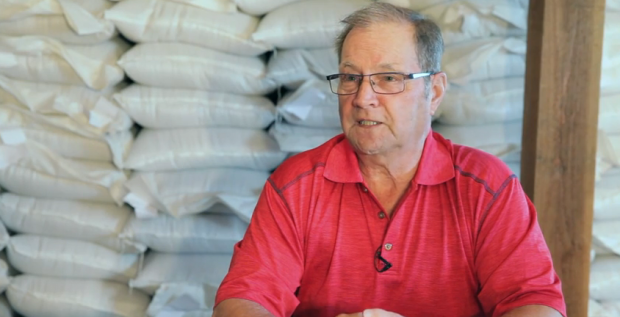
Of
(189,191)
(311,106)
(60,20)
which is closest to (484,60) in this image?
(311,106)

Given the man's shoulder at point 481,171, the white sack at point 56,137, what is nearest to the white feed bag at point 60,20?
the white sack at point 56,137

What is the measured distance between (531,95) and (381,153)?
0.50m

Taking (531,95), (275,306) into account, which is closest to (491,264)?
(275,306)

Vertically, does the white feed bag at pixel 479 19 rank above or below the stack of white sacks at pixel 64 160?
above

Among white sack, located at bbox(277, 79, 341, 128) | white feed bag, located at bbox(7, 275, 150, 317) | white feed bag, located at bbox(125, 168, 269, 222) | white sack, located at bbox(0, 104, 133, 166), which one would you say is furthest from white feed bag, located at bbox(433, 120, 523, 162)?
white feed bag, located at bbox(7, 275, 150, 317)

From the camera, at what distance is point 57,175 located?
6.22ft

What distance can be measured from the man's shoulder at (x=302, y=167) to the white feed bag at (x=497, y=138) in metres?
0.51

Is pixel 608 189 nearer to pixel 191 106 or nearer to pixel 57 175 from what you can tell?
pixel 191 106

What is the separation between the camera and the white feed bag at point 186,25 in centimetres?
176

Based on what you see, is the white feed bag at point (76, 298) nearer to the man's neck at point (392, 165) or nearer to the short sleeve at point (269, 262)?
the short sleeve at point (269, 262)

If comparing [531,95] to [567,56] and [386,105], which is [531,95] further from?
[386,105]

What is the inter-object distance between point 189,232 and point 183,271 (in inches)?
4.8

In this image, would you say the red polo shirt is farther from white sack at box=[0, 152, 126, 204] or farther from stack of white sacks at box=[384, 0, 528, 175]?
white sack at box=[0, 152, 126, 204]

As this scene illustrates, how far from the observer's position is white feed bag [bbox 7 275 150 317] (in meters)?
1.94
